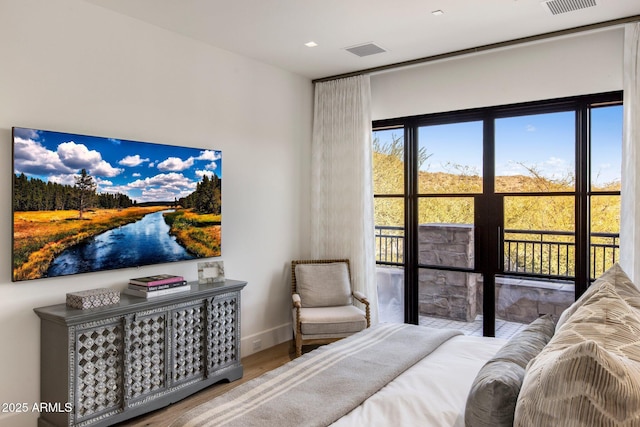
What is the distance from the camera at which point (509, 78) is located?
4.19 meters

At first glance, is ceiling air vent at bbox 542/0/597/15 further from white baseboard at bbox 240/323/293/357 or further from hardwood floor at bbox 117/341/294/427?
white baseboard at bbox 240/323/293/357

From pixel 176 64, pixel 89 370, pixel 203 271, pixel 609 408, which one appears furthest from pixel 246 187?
pixel 609 408

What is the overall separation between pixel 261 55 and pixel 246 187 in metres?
1.32

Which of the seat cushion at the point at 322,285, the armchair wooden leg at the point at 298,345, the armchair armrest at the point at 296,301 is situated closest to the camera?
the armchair wooden leg at the point at 298,345

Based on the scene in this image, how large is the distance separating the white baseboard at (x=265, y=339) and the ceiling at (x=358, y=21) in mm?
2840

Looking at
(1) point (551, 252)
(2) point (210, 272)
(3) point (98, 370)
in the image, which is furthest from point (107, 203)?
(1) point (551, 252)

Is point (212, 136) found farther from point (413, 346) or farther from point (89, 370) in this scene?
point (413, 346)


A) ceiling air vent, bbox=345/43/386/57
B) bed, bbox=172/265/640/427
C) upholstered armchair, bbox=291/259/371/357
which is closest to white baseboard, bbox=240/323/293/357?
upholstered armchair, bbox=291/259/371/357

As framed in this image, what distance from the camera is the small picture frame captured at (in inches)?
151

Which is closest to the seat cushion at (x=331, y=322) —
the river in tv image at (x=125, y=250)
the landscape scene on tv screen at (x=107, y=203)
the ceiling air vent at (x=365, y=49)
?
the landscape scene on tv screen at (x=107, y=203)

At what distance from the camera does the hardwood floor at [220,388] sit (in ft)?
10.0

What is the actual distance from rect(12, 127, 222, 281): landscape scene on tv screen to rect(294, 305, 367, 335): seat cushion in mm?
1077

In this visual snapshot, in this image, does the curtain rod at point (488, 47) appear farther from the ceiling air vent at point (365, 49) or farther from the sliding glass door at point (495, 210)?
the sliding glass door at point (495, 210)

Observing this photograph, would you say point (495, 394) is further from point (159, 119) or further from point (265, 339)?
→ point (265, 339)
